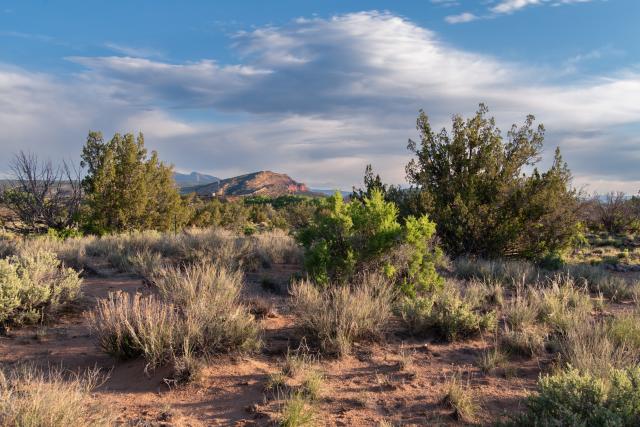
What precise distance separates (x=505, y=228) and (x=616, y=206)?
20.9 metres

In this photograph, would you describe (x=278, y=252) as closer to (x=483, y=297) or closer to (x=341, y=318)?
(x=483, y=297)

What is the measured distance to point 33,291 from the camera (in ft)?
22.8

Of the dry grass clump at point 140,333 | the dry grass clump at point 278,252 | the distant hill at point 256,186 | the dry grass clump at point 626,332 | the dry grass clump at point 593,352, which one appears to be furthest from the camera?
the distant hill at point 256,186

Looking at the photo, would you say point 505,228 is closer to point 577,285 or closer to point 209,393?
point 577,285

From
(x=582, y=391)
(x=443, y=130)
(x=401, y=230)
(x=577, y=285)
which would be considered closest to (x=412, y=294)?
(x=401, y=230)

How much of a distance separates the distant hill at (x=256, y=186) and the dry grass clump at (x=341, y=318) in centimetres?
8274

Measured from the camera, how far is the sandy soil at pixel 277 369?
4.43 meters

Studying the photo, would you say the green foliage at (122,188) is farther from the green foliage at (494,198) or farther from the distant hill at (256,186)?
the distant hill at (256,186)

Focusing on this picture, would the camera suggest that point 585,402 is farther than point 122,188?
No

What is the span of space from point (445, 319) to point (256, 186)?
305 feet

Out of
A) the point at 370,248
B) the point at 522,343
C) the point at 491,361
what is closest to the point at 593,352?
the point at 522,343

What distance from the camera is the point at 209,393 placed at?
486 centimetres

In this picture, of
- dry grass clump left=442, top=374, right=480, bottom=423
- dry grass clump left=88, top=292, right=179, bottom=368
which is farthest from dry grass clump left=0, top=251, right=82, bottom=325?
dry grass clump left=442, top=374, right=480, bottom=423

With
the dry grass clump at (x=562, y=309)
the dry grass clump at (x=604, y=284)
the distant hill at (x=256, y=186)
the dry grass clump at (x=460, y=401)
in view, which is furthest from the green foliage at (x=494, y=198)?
the distant hill at (x=256, y=186)
